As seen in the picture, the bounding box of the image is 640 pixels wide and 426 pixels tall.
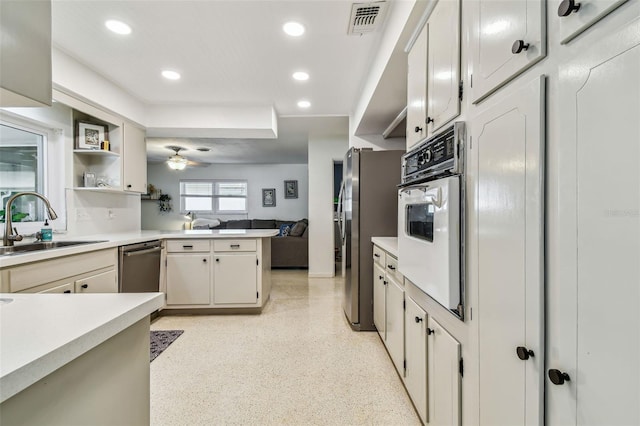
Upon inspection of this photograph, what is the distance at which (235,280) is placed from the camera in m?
3.32

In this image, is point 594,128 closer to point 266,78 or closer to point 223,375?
point 223,375

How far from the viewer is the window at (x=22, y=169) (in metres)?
2.50

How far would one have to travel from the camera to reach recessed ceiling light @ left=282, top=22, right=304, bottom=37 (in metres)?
2.12

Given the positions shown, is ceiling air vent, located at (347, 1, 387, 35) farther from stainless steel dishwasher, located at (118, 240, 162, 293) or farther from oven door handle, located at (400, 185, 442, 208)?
stainless steel dishwasher, located at (118, 240, 162, 293)

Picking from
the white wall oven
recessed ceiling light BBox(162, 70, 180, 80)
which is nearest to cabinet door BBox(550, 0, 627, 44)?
the white wall oven

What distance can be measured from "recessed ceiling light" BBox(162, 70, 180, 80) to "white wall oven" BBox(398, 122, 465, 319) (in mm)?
2507

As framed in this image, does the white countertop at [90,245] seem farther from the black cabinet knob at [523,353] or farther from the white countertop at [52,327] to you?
the black cabinet knob at [523,353]

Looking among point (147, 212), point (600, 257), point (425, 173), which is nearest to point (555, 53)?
point (600, 257)

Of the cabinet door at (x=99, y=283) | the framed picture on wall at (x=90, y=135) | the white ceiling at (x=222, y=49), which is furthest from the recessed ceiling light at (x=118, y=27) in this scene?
the cabinet door at (x=99, y=283)

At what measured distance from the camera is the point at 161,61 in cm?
265

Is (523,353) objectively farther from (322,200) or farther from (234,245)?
(322,200)

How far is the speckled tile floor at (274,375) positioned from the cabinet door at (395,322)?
7.3 inches

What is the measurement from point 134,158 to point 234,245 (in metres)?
1.55

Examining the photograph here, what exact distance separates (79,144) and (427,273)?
3463 millimetres
